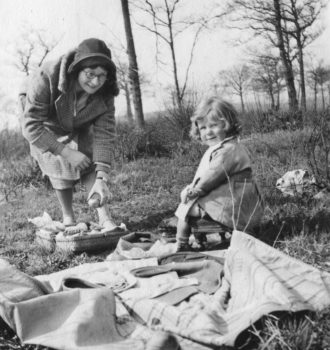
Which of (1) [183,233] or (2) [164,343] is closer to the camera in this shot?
(2) [164,343]

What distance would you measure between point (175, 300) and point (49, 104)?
231 cm

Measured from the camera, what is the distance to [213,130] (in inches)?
138

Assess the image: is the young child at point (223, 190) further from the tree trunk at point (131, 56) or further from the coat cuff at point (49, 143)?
the tree trunk at point (131, 56)

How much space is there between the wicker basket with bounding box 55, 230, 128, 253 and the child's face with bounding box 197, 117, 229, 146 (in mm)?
1000

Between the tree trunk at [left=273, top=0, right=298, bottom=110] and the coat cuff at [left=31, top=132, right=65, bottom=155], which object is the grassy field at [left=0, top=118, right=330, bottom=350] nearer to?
the coat cuff at [left=31, top=132, right=65, bottom=155]

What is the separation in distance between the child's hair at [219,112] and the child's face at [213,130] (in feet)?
0.09

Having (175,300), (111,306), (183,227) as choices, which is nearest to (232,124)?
(183,227)

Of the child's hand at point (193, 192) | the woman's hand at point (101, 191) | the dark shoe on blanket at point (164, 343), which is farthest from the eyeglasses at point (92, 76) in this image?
the dark shoe on blanket at point (164, 343)

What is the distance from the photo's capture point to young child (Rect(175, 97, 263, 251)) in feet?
10.8

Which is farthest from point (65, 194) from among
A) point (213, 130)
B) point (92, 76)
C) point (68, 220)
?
point (213, 130)

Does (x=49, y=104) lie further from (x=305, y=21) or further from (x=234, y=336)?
(x=305, y=21)

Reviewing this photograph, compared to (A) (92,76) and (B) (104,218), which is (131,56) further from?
(B) (104,218)

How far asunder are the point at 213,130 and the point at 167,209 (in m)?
1.59

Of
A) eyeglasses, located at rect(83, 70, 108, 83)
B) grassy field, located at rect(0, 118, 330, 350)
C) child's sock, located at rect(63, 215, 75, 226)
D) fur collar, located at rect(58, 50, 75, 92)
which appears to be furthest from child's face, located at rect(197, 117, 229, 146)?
child's sock, located at rect(63, 215, 75, 226)
